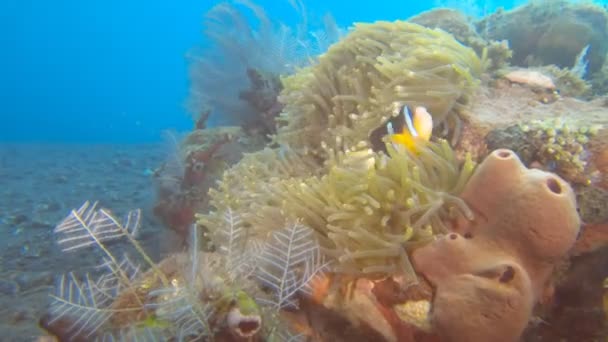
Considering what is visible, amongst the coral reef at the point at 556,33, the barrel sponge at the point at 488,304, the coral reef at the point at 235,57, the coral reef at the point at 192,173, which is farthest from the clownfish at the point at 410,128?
the coral reef at the point at 235,57

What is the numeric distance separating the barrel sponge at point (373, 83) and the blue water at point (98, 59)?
204 ft

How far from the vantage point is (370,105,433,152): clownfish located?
2.57 meters

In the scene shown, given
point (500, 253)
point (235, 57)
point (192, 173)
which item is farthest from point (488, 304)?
point (235, 57)

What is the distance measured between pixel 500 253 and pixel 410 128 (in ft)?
3.00

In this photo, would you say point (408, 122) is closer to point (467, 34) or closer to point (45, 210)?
point (467, 34)

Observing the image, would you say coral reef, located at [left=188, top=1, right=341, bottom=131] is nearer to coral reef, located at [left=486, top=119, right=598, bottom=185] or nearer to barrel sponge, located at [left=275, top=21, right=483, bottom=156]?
barrel sponge, located at [left=275, top=21, right=483, bottom=156]

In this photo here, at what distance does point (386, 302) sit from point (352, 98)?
1.82 m

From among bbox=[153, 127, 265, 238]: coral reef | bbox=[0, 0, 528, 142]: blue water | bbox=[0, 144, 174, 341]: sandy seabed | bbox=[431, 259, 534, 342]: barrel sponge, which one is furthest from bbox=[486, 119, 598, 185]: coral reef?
bbox=[0, 0, 528, 142]: blue water

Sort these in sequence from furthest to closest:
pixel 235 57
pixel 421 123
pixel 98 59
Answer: pixel 98 59
pixel 235 57
pixel 421 123

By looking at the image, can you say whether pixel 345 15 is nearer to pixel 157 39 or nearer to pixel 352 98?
pixel 352 98

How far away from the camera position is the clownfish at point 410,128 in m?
2.57

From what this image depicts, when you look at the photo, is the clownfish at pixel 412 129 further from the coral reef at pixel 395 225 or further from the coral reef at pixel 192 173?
the coral reef at pixel 192 173

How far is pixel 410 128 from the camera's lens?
2.58 m

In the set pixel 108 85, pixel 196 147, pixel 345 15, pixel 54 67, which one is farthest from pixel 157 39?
pixel 196 147
